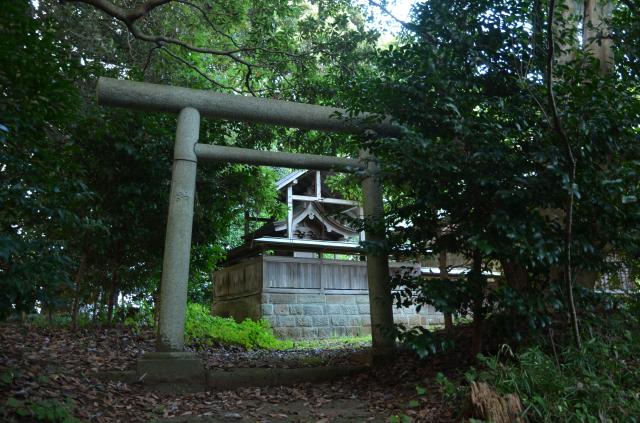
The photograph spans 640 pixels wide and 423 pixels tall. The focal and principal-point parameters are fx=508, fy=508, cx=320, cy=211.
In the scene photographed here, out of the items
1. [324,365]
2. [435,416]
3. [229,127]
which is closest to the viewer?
[435,416]

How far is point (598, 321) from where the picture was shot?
574 cm

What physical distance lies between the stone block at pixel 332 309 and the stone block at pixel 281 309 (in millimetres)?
1380

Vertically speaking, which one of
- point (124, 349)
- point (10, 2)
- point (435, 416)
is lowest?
point (435, 416)

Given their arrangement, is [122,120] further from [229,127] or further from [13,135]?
[13,135]

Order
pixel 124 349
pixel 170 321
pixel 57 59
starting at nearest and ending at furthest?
pixel 57 59 < pixel 170 321 < pixel 124 349

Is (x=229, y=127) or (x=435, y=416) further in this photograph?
(x=229, y=127)

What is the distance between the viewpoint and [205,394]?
599 centimetres

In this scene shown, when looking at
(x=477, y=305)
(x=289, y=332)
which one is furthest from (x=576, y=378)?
(x=289, y=332)

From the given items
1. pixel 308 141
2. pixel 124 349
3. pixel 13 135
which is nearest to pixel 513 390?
pixel 13 135

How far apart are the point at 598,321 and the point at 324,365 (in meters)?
3.63

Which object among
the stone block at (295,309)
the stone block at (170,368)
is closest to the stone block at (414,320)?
the stone block at (295,309)

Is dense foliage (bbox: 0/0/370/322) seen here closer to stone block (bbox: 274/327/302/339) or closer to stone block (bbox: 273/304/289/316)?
stone block (bbox: 273/304/289/316)

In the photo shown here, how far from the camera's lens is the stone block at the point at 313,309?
15.2 m

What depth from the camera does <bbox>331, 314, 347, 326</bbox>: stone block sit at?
15.6 meters
